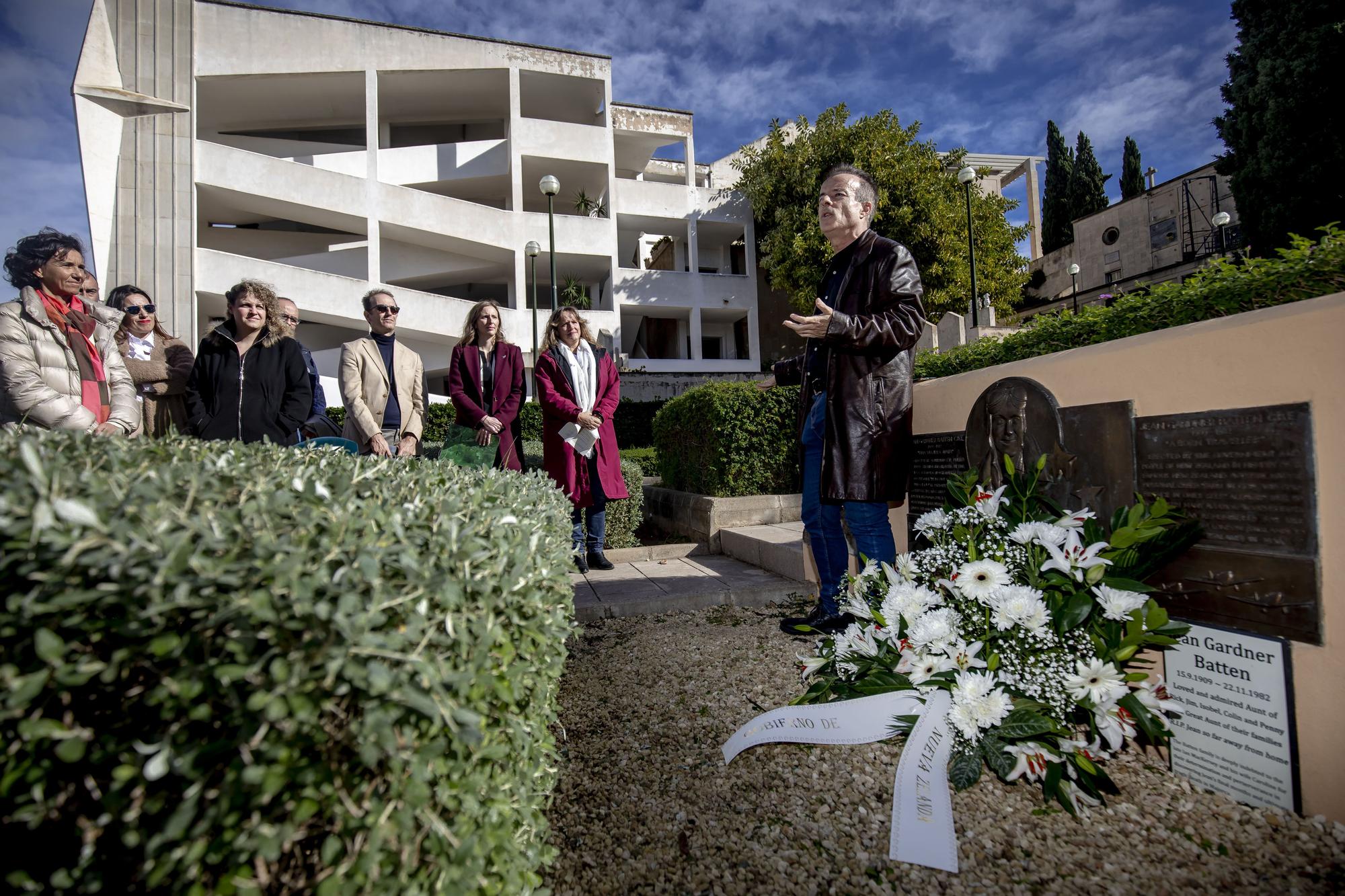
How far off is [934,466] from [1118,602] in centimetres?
145

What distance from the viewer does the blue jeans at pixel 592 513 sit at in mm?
5074

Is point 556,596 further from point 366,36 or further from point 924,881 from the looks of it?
point 366,36

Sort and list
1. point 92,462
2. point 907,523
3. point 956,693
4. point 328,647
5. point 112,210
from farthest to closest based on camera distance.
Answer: point 112,210 < point 907,523 < point 956,693 < point 92,462 < point 328,647

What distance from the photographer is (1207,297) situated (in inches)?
107

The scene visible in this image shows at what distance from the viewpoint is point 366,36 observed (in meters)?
19.1

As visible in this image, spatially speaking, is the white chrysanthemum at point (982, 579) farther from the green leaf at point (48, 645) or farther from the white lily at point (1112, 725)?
the green leaf at point (48, 645)

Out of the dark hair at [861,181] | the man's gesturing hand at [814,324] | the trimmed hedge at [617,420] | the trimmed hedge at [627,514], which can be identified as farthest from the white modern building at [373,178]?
the man's gesturing hand at [814,324]

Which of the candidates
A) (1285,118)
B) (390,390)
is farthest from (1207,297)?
(1285,118)

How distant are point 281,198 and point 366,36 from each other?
5.99 meters

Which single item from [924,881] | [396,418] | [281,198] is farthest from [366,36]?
[924,881]

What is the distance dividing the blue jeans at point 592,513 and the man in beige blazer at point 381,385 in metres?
1.31

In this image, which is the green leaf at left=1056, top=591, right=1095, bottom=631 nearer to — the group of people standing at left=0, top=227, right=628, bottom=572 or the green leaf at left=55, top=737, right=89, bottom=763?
the green leaf at left=55, top=737, right=89, bottom=763

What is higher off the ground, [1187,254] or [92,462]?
[1187,254]

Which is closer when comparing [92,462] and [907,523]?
[92,462]
